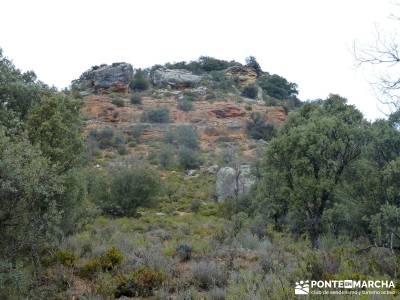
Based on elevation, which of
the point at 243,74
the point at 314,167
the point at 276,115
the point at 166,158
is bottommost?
the point at 314,167

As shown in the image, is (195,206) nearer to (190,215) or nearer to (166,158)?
(190,215)

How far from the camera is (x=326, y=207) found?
15.4m

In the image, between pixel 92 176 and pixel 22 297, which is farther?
pixel 92 176

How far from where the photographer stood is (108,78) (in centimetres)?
5038

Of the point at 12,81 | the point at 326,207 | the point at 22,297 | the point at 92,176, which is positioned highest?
the point at 12,81

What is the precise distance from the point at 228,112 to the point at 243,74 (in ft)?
55.3

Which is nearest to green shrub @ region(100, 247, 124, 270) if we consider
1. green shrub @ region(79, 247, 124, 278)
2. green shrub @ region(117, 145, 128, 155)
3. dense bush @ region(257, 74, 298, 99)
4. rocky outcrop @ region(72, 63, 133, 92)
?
green shrub @ region(79, 247, 124, 278)

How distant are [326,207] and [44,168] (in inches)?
423

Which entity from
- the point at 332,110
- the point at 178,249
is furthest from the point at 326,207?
the point at 178,249

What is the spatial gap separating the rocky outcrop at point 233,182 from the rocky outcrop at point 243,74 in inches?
1322

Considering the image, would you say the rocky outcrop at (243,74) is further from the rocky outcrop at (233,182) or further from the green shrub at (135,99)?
the rocky outcrop at (233,182)

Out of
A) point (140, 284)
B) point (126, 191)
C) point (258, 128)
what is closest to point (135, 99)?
point (258, 128)

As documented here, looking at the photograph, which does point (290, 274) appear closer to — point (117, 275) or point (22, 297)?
point (117, 275)

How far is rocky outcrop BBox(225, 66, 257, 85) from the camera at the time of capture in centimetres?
6053
